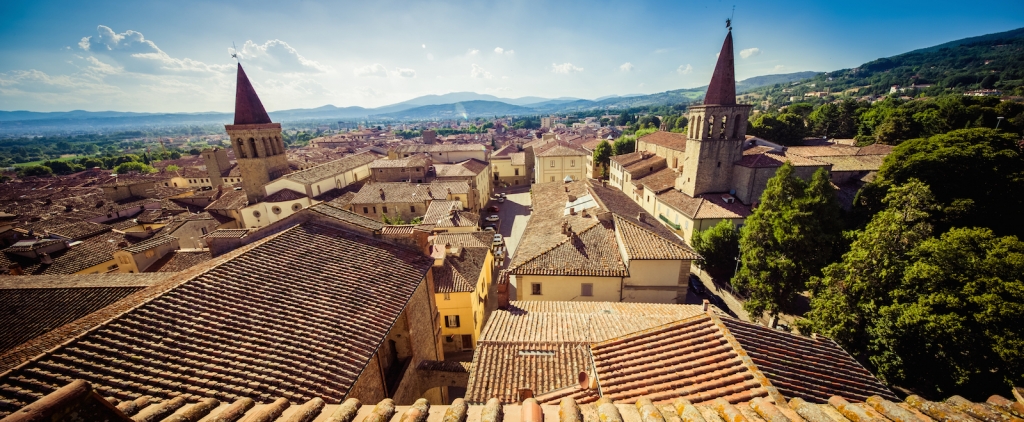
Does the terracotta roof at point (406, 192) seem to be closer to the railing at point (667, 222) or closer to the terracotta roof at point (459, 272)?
the terracotta roof at point (459, 272)

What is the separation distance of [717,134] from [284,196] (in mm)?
41371

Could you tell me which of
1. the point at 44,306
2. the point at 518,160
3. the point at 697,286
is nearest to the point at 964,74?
the point at 518,160

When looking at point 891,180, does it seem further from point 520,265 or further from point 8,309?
point 8,309

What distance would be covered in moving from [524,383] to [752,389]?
490 centimetres

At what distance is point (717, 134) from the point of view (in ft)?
106

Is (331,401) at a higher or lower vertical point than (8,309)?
higher

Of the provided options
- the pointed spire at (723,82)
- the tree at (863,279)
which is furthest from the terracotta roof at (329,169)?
the tree at (863,279)

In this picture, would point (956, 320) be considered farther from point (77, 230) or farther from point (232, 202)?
point (77, 230)

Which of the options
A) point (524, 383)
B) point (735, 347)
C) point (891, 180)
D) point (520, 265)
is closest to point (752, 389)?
point (735, 347)

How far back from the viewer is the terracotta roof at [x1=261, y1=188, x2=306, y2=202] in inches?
1358

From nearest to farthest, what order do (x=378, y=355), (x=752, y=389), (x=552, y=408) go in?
(x=552, y=408) < (x=752, y=389) < (x=378, y=355)

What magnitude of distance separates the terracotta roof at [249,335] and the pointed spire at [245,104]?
27250mm

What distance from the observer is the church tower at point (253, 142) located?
31.1 m

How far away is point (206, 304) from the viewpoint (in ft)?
26.0
